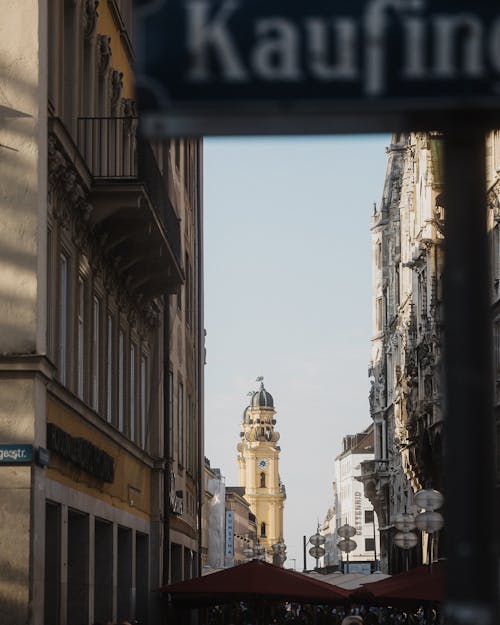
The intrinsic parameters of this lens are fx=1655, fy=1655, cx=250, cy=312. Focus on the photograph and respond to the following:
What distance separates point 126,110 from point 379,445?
68913mm

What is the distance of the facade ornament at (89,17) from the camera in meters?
26.9

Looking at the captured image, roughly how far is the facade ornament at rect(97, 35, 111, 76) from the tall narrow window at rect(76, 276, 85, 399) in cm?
449

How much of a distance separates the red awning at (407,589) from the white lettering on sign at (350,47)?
60.8 feet

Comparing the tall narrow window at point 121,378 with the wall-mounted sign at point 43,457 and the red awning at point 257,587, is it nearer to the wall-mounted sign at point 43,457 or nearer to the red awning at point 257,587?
the red awning at point 257,587

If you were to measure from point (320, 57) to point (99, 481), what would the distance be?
22093mm

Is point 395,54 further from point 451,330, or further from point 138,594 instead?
point 138,594

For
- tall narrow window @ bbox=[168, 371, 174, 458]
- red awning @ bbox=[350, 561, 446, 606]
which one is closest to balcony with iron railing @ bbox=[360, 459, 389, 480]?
tall narrow window @ bbox=[168, 371, 174, 458]

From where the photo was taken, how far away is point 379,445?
100062mm

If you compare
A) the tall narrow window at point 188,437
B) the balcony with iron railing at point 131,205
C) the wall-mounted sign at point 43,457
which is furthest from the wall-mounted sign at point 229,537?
the wall-mounted sign at point 43,457

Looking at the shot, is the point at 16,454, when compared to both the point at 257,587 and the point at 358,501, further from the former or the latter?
the point at 358,501

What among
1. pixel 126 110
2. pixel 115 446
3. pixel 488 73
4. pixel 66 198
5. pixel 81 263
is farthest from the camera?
pixel 126 110

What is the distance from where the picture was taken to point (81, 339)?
87.6ft

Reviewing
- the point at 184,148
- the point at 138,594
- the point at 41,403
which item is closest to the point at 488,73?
the point at 41,403

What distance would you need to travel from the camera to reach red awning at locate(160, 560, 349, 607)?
80.3ft
